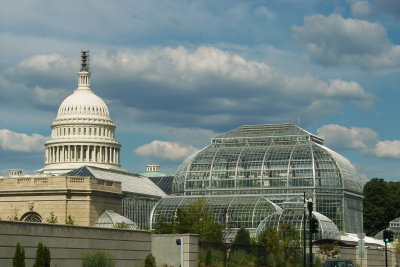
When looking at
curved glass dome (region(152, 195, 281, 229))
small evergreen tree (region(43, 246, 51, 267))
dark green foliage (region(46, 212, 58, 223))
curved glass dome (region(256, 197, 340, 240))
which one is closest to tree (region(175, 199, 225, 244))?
curved glass dome (region(256, 197, 340, 240))

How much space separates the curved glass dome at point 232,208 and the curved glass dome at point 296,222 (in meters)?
3.47

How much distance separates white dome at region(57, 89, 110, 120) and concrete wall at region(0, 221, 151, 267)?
114m

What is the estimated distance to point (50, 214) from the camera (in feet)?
362

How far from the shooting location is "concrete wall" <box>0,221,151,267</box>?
52.9 m

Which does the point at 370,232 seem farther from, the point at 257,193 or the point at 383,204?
the point at 257,193

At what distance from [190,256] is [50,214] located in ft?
146

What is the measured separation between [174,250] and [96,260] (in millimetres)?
11321

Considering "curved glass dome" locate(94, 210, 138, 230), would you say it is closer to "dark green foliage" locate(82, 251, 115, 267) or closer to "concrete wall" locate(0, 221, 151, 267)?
"concrete wall" locate(0, 221, 151, 267)

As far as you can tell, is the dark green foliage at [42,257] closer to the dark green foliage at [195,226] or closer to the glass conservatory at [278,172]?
the dark green foliage at [195,226]

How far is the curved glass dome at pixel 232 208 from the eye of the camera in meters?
130

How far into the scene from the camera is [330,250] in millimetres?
95062

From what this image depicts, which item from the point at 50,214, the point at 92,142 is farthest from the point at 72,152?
the point at 50,214

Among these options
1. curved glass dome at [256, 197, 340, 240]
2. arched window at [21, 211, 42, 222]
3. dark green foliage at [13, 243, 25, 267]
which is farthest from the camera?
curved glass dome at [256, 197, 340, 240]

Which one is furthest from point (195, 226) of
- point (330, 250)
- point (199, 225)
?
point (330, 250)
